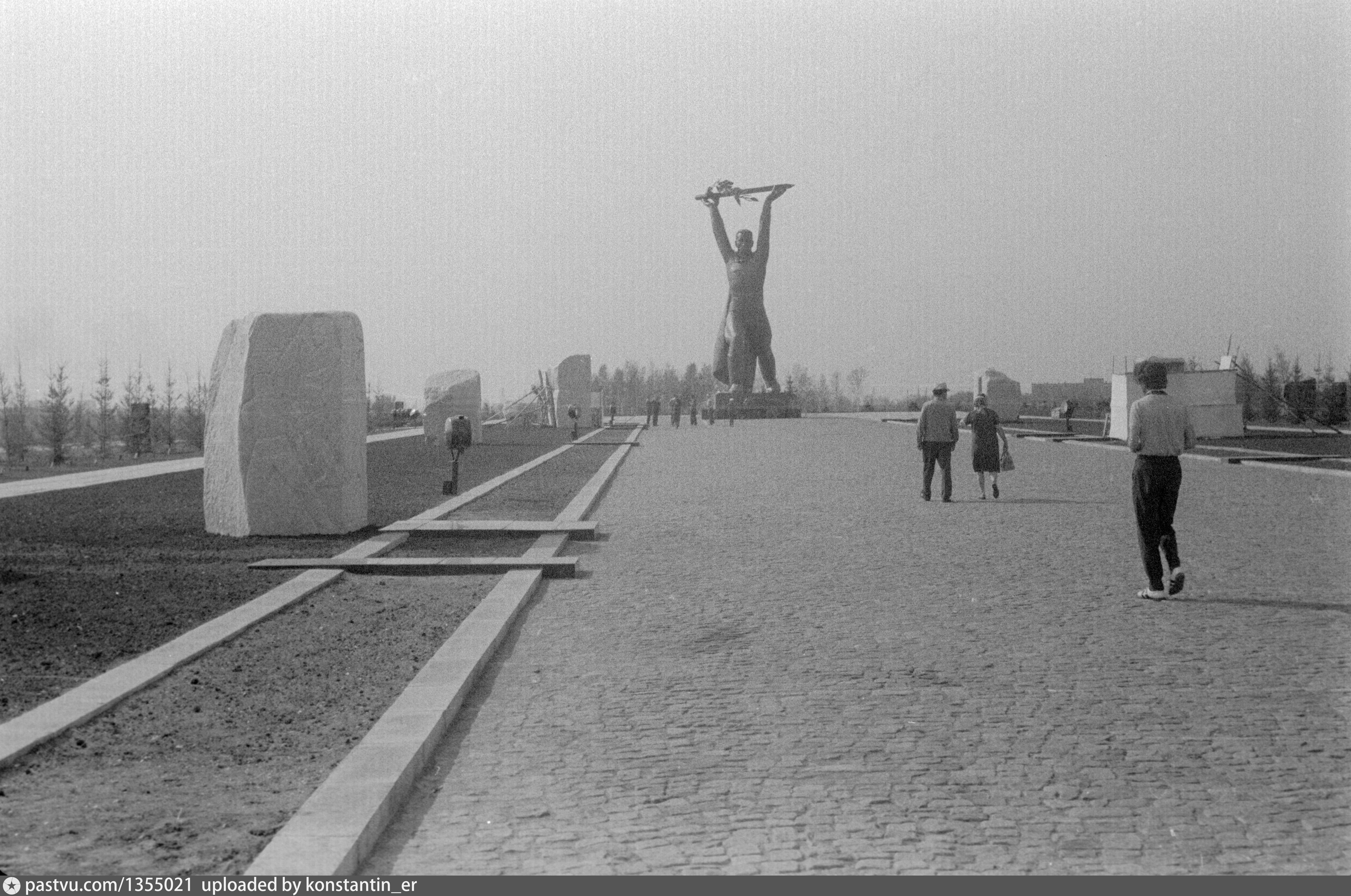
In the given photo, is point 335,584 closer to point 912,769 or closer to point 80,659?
point 80,659

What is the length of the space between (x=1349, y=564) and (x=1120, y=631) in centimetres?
367

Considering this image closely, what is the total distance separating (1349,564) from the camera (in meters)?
10.0

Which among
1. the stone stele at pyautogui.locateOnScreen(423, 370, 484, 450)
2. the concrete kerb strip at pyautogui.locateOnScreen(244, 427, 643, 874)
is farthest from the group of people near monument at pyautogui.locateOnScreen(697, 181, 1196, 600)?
the stone stele at pyautogui.locateOnScreen(423, 370, 484, 450)

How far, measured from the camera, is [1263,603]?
27.2 feet

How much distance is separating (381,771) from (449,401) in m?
29.1

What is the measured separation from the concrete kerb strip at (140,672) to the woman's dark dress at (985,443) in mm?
8263

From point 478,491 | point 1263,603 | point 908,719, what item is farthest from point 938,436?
point 908,719

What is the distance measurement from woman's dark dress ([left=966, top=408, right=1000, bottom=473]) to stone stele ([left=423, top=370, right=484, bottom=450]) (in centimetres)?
1846

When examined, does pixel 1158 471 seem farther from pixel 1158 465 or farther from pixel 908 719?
pixel 908 719

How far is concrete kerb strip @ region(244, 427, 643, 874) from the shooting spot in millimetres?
3748

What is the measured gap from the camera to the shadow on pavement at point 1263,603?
26.5 feet

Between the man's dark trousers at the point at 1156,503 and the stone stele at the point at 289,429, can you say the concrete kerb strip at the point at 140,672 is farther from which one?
the man's dark trousers at the point at 1156,503

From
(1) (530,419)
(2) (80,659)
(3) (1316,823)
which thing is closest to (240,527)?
(2) (80,659)

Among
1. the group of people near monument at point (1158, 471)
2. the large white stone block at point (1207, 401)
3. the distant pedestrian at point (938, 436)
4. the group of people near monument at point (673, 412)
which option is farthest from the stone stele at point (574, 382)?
the group of people near monument at point (1158, 471)
